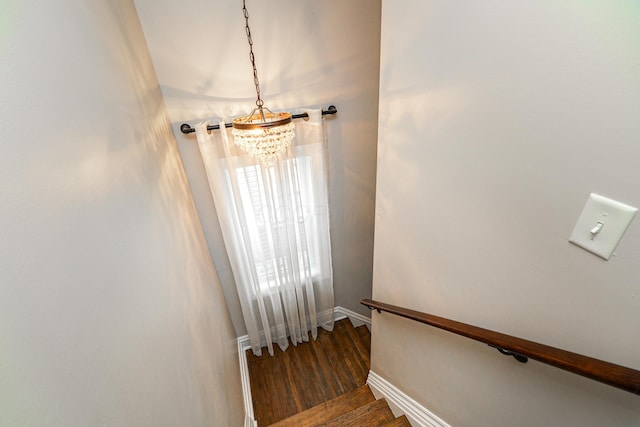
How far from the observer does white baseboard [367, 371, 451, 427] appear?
145 cm

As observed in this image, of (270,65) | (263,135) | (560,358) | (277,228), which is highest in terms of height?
(270,65)

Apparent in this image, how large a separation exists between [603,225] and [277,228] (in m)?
1.94

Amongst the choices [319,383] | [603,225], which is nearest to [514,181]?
[603,225]

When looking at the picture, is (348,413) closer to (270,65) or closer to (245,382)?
(245,382)

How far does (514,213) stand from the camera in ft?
2.65

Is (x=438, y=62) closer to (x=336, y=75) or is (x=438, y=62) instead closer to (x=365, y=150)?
(x=336, y=75)

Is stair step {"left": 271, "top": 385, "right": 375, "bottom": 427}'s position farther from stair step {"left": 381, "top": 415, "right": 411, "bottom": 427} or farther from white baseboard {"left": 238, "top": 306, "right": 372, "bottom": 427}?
stair step {"left": 381, "top": 415, "right": 411, "bottom": 427}

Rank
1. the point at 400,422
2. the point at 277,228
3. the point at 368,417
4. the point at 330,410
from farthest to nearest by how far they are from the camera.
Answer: the point at 277,228 < the point at 330,410 < the point at 368,417 < the point at 400,422

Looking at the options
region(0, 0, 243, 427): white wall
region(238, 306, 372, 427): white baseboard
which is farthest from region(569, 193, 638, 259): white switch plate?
region(238, 306, 372, 427): white baseboard

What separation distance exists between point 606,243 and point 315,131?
175cm

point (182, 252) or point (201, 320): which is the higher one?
point (182, 252)

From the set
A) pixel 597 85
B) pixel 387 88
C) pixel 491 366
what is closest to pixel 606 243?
pixel 597 85

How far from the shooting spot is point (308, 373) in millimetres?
2604

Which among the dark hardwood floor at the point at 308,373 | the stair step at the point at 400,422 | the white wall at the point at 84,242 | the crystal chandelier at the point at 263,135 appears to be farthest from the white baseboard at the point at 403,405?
the crystal chandelier at the point at 263,135
